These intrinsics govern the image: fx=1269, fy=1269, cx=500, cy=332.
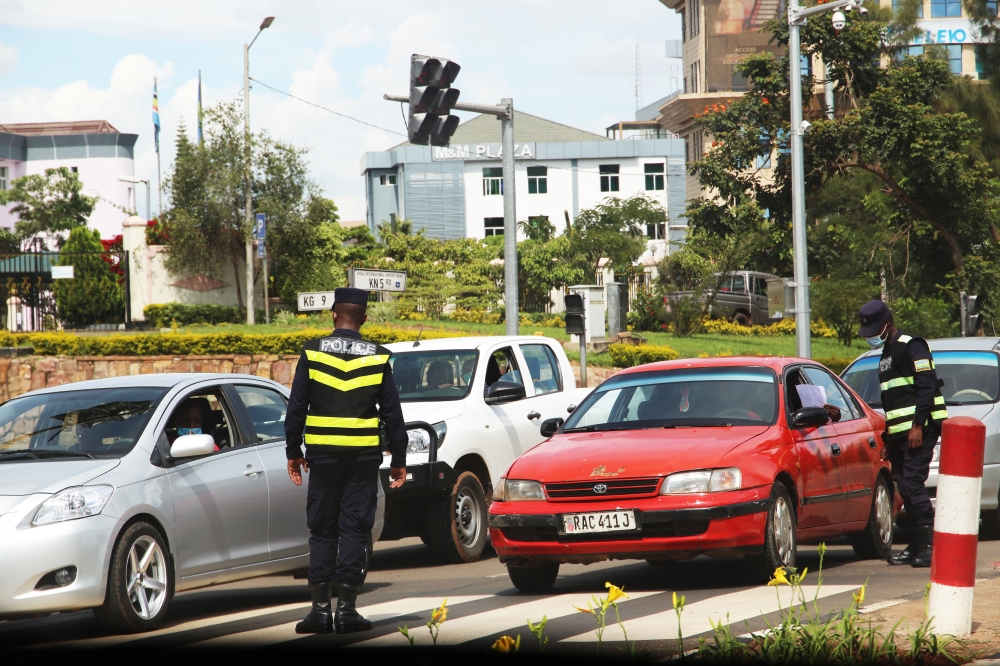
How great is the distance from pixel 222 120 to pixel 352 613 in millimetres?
27477

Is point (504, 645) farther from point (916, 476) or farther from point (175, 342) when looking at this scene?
point (175, 342)

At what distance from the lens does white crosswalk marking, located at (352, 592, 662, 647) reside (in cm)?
646

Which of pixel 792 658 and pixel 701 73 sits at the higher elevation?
pixel 701 73

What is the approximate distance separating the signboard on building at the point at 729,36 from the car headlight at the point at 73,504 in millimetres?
64841

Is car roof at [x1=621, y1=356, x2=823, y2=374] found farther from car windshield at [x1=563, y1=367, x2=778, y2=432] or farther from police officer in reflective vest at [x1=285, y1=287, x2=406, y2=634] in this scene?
police officer in reflective vest at [x1=285, y1=287, x2=406, y2=634]

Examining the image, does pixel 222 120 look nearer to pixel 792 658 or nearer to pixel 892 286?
pixel 892 286

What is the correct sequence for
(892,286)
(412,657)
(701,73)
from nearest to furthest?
(412,657), (892,286), (701,73)

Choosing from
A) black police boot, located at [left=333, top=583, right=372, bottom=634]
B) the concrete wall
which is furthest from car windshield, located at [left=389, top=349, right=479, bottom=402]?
the concrete wall

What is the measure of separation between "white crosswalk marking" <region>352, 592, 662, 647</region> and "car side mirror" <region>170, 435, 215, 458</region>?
5.66 ft

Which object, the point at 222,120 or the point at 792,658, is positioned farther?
the point at 222,120

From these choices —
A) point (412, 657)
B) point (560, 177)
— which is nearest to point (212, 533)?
point (412, 657)

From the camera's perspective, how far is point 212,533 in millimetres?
7797

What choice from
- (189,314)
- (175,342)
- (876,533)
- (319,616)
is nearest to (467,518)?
(876,533)

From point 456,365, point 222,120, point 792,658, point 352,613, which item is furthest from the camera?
point 222,120
